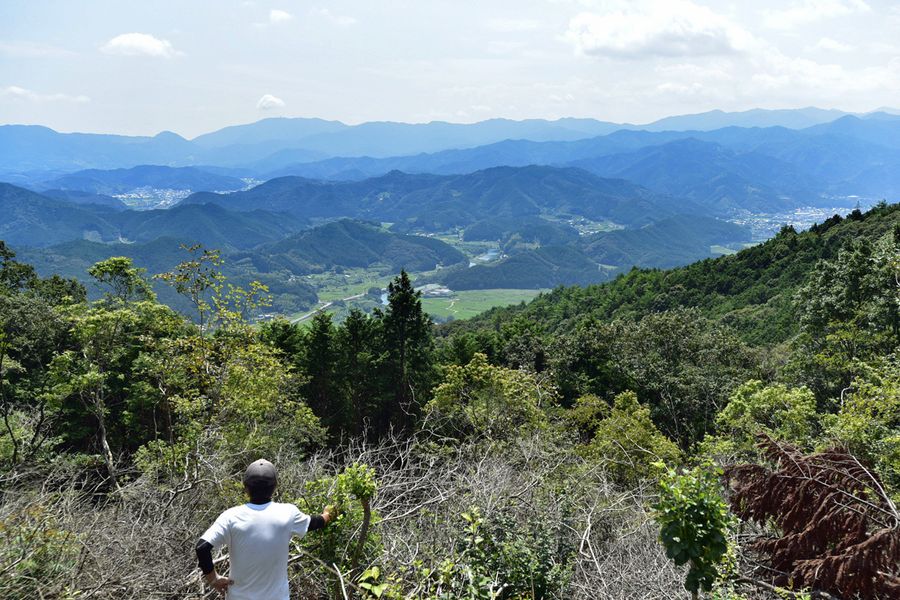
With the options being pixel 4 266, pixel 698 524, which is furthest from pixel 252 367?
pixel 4 266

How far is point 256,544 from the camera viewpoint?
3.77 metres

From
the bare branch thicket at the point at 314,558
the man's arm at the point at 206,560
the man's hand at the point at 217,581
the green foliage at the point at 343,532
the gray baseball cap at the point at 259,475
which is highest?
the gray baseball cap at the point at 259,475

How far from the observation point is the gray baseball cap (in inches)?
149

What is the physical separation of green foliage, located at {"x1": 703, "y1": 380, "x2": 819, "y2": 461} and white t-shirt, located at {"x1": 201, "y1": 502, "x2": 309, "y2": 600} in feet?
36.8

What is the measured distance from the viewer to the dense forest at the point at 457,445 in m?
5.03

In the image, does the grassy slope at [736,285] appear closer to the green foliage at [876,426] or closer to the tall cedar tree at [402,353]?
the tall cedar tree at [402,353]

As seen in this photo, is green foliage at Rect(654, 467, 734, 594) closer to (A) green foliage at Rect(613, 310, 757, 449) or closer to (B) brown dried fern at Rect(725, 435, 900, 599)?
(B) brown dried fern at Rect(725, 435, 900, 599)

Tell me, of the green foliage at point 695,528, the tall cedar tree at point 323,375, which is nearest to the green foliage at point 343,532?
the green foliage at point 695,528

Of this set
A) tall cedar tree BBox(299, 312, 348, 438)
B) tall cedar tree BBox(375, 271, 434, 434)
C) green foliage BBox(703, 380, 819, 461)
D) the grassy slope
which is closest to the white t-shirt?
green foliage BBox(703, 380, 819, 461)

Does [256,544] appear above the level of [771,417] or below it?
above

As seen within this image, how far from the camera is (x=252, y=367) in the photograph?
51.8 feet

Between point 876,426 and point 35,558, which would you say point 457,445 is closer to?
point 876,426

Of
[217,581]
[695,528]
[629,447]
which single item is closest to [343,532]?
[217,581]

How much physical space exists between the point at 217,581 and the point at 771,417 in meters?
14.8
